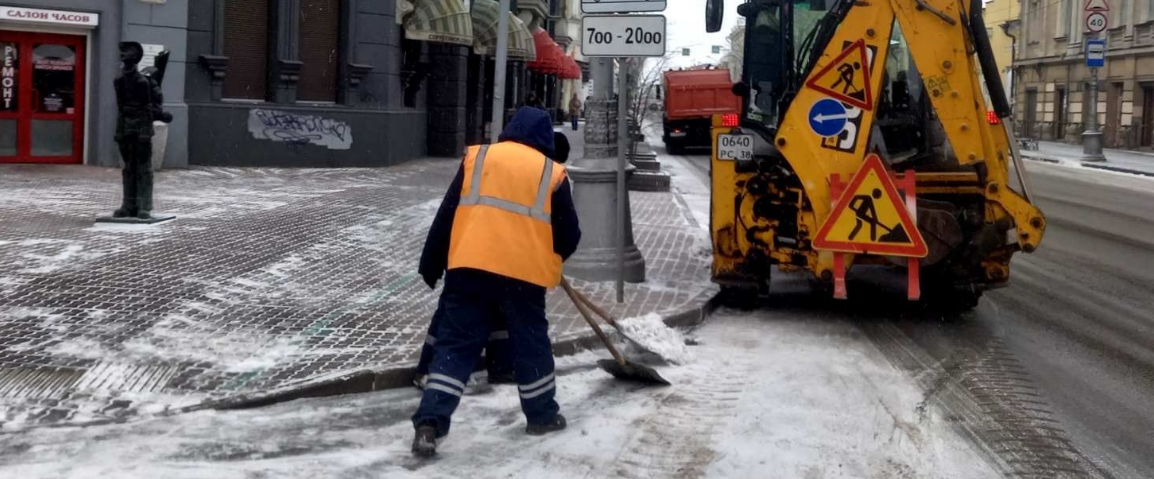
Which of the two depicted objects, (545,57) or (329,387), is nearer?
(329,387)

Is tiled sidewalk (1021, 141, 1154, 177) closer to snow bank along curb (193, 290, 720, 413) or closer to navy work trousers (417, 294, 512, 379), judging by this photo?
navy work trousers (417, 294, 512, 379)

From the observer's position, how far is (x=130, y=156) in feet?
37.3

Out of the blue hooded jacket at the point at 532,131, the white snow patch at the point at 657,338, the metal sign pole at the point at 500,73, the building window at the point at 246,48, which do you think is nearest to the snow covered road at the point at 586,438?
the white snow patch at the point at 657,338

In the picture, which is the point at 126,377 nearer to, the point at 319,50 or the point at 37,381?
the point at 37,381

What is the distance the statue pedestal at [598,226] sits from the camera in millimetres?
10344

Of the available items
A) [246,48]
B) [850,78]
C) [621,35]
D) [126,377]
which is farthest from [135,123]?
[246,48]

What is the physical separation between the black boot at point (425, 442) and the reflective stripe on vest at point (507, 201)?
1031 mm

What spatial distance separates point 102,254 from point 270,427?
4.35 meters

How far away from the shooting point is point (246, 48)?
64.3 ft

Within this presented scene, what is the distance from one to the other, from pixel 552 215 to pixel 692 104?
3071cm

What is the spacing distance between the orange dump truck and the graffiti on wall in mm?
16893

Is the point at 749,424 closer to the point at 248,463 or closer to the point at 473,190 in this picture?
the point at 473,190

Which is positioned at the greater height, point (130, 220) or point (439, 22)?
point (439, 22)

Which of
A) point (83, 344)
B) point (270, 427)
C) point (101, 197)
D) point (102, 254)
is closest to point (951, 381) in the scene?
point (270, 427)
